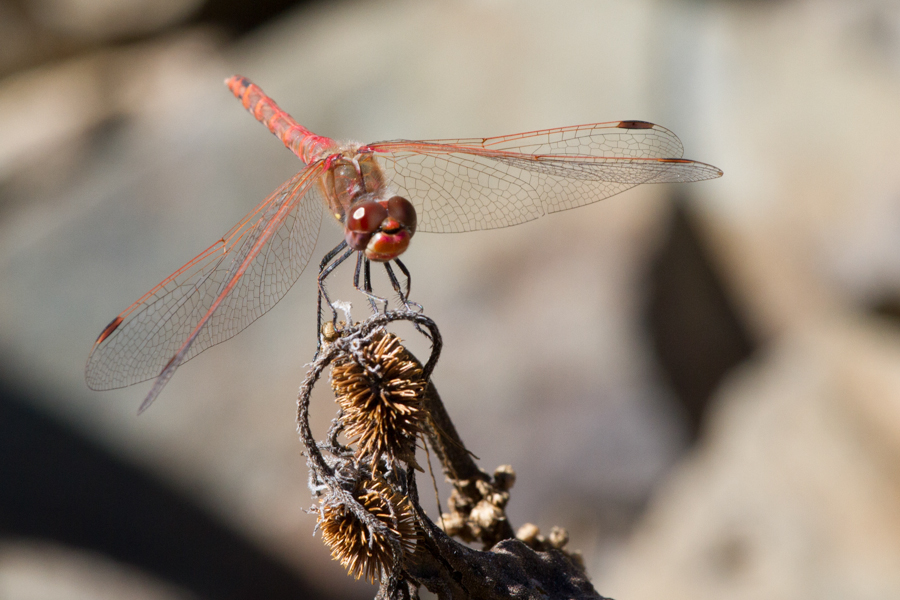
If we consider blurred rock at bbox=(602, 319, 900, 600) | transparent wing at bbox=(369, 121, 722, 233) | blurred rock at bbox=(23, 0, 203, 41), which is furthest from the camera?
blurred rock at bbox=(23, 0, 203, 41)

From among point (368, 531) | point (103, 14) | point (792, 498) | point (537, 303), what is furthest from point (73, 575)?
point (103, 14)

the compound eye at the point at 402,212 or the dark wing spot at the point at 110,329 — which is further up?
the compound eye at the point at 402,212

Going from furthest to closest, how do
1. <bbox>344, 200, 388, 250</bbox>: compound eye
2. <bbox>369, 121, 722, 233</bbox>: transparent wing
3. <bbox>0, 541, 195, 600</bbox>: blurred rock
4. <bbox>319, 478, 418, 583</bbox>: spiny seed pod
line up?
<bbox>0, 541, 195, 600</bbox>: blurred rock, <bbox>369, 121, 722, 233</bbox>: transparent wing, <bbox>344, 200, 388, 250</bbox>: compound eye, <bbox>319, 478, 418, 583</bbox>: spiny seed pod

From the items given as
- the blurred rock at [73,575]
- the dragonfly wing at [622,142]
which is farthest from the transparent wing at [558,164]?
the blurred rock at [73,575]

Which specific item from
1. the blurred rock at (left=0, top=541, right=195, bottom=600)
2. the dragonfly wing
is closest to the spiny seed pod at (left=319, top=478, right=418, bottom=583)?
the dragonfly wing

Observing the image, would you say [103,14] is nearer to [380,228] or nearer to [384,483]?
[380,228]

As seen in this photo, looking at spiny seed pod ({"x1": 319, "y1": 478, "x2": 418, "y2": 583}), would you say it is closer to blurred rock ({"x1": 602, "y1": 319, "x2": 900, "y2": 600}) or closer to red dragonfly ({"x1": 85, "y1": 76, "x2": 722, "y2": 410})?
red dragonfly ({"x1": 85, "y1": 76, "x2": 722, "y2": 410})

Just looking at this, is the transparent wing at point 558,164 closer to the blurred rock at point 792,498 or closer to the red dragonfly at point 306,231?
the red dragonfly at point 306,231
